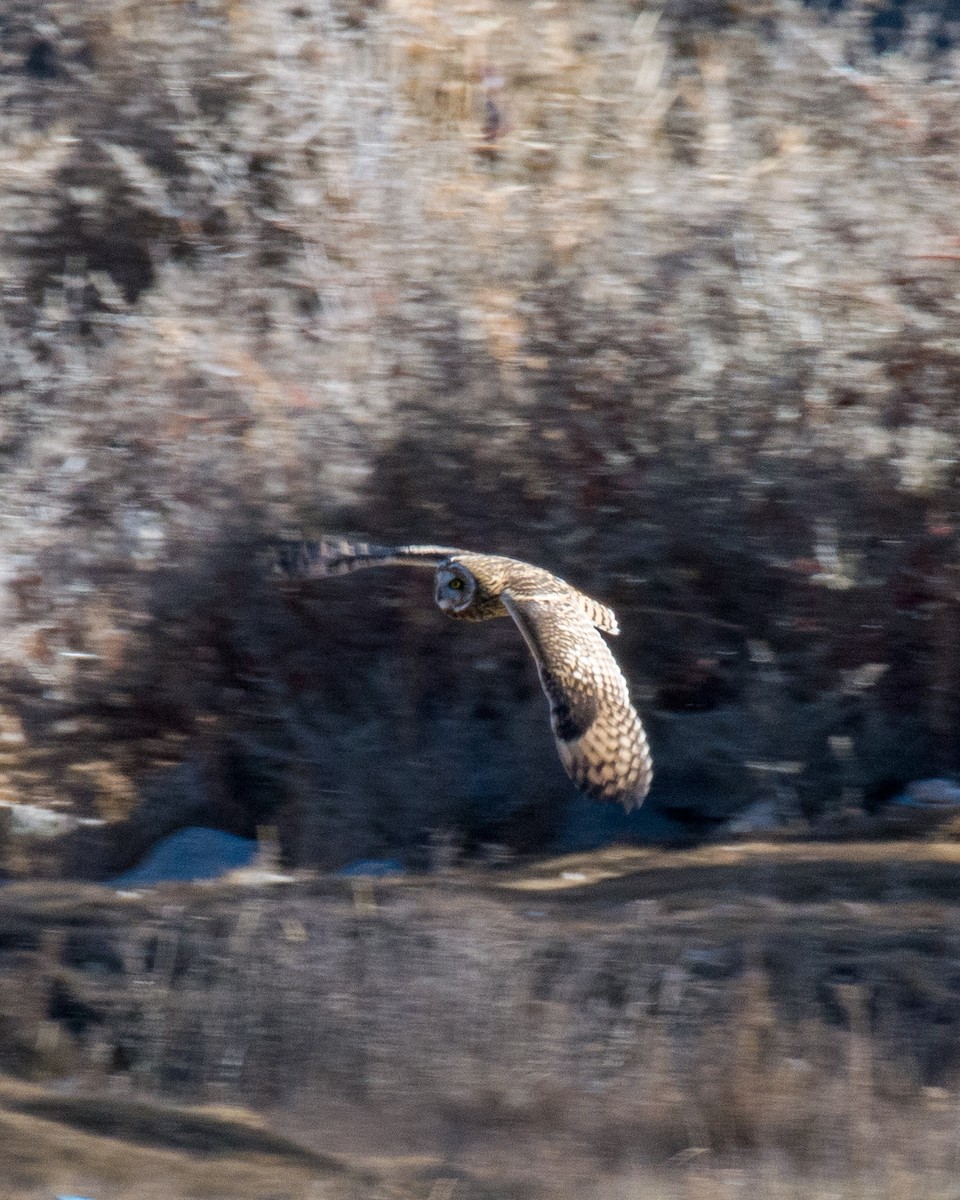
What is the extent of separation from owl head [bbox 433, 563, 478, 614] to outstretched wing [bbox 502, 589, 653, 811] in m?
0.66

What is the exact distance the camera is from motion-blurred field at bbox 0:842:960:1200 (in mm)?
→ 4117

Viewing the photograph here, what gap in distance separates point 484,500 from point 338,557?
1.32 m

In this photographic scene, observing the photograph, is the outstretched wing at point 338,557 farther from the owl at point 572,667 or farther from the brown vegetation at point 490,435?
the brown vegetation at point 490,435

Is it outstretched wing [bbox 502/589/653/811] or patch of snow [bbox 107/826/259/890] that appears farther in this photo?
patch of snow [bbox 107/826/259/890]

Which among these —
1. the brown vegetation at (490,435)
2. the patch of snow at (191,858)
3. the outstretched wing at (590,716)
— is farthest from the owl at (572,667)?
the patch of snow at (191,858)

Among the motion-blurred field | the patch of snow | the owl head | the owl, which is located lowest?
the patch of snow

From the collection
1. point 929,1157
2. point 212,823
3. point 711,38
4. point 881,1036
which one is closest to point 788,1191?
point 929,1157

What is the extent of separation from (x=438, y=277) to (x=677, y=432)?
3.77 ft

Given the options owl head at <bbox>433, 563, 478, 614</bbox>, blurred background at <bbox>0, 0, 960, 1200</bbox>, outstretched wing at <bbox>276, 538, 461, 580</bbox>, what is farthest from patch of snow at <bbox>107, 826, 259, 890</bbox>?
owl head at <bbox>433, 563, 478, 614</bbox>

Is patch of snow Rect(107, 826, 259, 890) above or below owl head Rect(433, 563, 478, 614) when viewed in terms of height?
below

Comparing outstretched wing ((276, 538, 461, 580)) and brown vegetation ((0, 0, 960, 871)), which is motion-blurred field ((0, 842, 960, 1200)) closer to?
brown vegetation ((0, 0, 960, 871))

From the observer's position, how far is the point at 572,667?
4359 mm

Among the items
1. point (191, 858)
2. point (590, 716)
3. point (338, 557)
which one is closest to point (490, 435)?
point (338, 557)

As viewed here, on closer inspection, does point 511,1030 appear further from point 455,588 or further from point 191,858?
point 191,858
